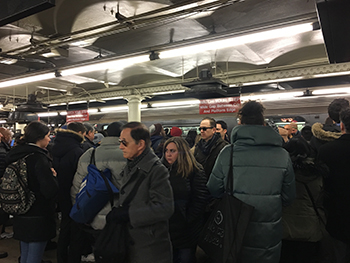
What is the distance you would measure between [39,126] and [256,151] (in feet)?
7.43

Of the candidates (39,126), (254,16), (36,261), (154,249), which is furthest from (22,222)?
(254,16)

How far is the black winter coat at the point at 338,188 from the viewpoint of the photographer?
196 centimetres

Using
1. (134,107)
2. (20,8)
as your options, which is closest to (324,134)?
(20,8)

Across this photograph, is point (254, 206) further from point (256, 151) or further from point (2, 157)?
point (2, 157)

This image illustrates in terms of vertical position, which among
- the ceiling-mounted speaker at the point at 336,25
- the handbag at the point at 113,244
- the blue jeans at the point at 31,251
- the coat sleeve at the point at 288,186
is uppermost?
the ceiling-mounted speaker at the point at 336,25

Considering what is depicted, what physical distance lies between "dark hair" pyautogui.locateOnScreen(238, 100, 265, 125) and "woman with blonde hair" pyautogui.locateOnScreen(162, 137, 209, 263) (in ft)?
2.56

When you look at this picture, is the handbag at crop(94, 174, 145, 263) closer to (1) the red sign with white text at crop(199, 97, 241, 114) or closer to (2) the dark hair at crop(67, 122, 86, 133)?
(2) the dark hair at crop(67, 122, 86, 133)

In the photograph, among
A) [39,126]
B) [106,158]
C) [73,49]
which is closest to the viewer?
[106,158]

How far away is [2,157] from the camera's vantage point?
12.4 feet

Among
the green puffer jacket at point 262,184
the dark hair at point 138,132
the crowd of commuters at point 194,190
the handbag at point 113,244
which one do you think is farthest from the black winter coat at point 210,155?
the handbag at point 113,244

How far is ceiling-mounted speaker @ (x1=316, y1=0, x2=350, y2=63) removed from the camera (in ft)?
5.61

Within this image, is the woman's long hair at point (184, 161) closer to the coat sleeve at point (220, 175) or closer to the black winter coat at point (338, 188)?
the coat sleeve at point (220, 175)

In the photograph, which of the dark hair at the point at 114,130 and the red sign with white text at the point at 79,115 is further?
the red sign with white text at the point at 79,115

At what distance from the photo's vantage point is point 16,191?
99.8 inches
